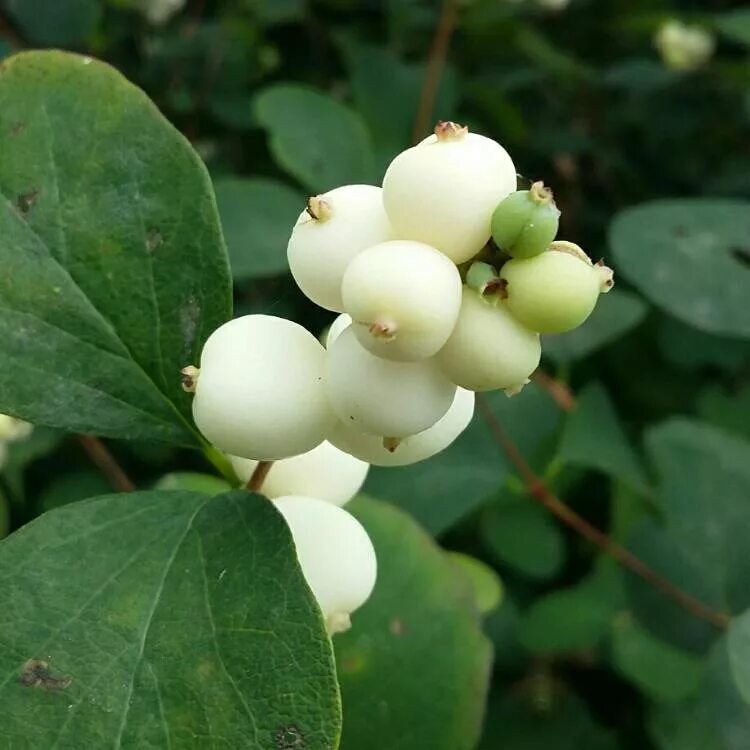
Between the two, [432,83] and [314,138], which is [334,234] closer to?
[314,138]

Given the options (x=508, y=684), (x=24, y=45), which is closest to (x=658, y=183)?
(x=508, y=684)

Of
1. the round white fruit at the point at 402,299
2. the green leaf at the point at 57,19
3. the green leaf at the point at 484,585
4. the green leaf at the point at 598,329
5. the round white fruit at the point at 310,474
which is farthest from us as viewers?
the green leaf at the point at 57,19

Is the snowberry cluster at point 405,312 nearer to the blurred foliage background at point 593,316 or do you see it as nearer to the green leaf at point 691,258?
the blurred foliage background at point 593,316

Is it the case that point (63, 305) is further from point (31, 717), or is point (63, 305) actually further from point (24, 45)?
point (24, 45)

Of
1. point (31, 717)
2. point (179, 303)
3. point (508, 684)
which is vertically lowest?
point (508, 684)

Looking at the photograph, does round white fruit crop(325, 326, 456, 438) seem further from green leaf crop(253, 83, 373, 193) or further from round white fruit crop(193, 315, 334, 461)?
green leaf crop(253, 83, 373, 193)

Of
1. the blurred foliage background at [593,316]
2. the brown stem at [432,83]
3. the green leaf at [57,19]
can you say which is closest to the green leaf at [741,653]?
the blurred foliage background at [593,316]

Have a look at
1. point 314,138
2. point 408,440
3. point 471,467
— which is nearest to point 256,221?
point 314,138
